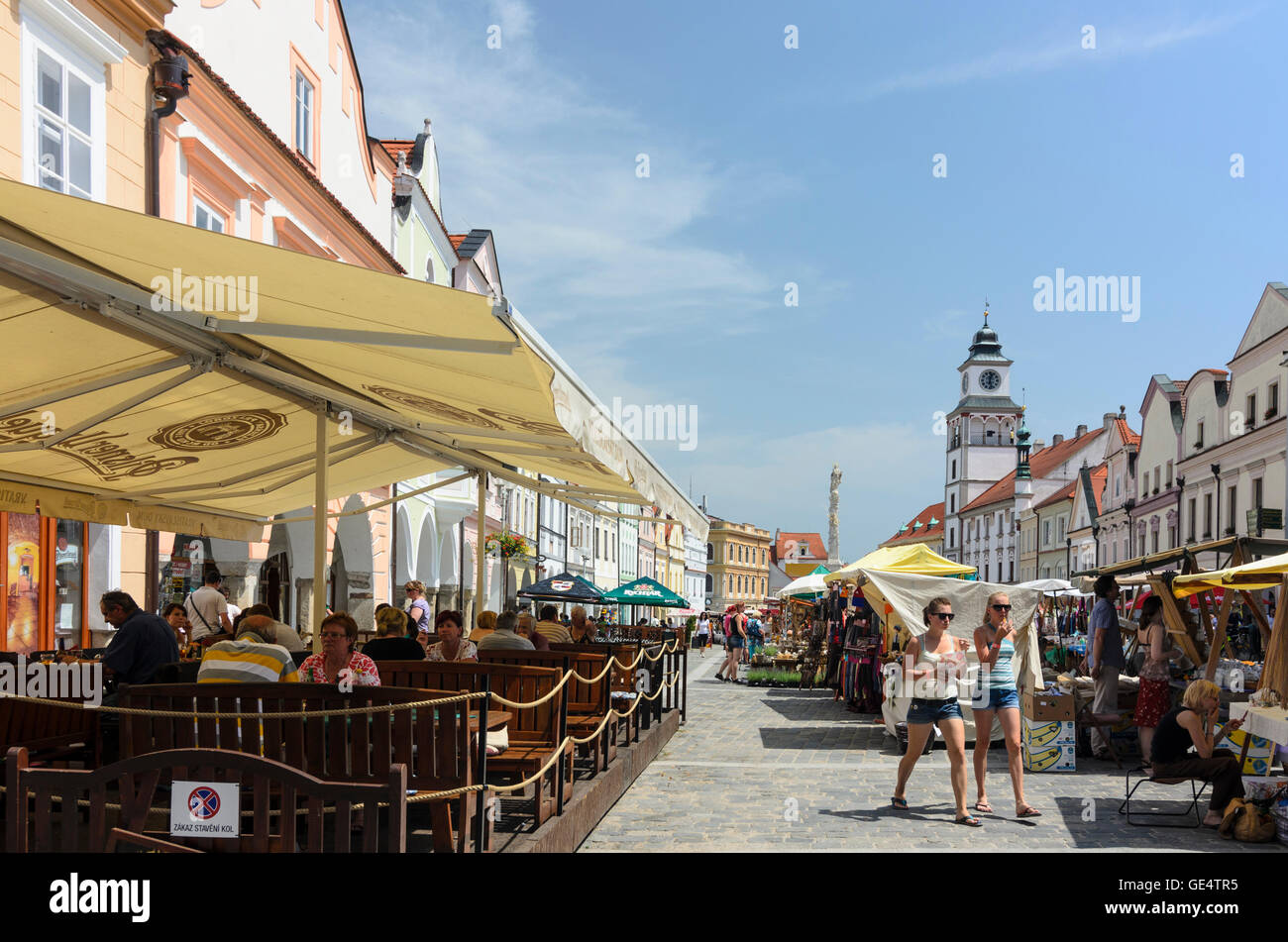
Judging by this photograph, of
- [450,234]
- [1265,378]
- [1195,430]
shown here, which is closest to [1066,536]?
[1195,430]

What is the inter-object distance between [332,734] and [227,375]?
10.7 ft

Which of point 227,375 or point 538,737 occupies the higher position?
point 227,375

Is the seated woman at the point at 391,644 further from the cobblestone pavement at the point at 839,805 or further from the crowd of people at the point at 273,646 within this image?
the cobblestone pavement at the point at 839,805

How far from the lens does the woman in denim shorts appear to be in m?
8.83

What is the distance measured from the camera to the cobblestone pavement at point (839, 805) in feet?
26.6

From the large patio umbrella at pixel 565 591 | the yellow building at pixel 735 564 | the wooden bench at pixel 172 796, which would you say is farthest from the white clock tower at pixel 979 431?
the wooden bench at pixel 172 796

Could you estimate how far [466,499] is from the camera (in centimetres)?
3088

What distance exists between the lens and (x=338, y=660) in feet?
→ 23.5

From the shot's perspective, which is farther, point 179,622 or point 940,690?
point 179,622

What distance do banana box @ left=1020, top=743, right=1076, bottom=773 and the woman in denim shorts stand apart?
316 centimetres

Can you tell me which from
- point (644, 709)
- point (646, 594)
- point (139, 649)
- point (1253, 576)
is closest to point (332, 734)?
point (139, 649)

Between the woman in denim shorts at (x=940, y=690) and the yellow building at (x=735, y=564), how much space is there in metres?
123

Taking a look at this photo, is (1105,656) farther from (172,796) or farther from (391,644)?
(172,796)

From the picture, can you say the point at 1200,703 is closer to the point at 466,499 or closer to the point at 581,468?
the point at 581,468
